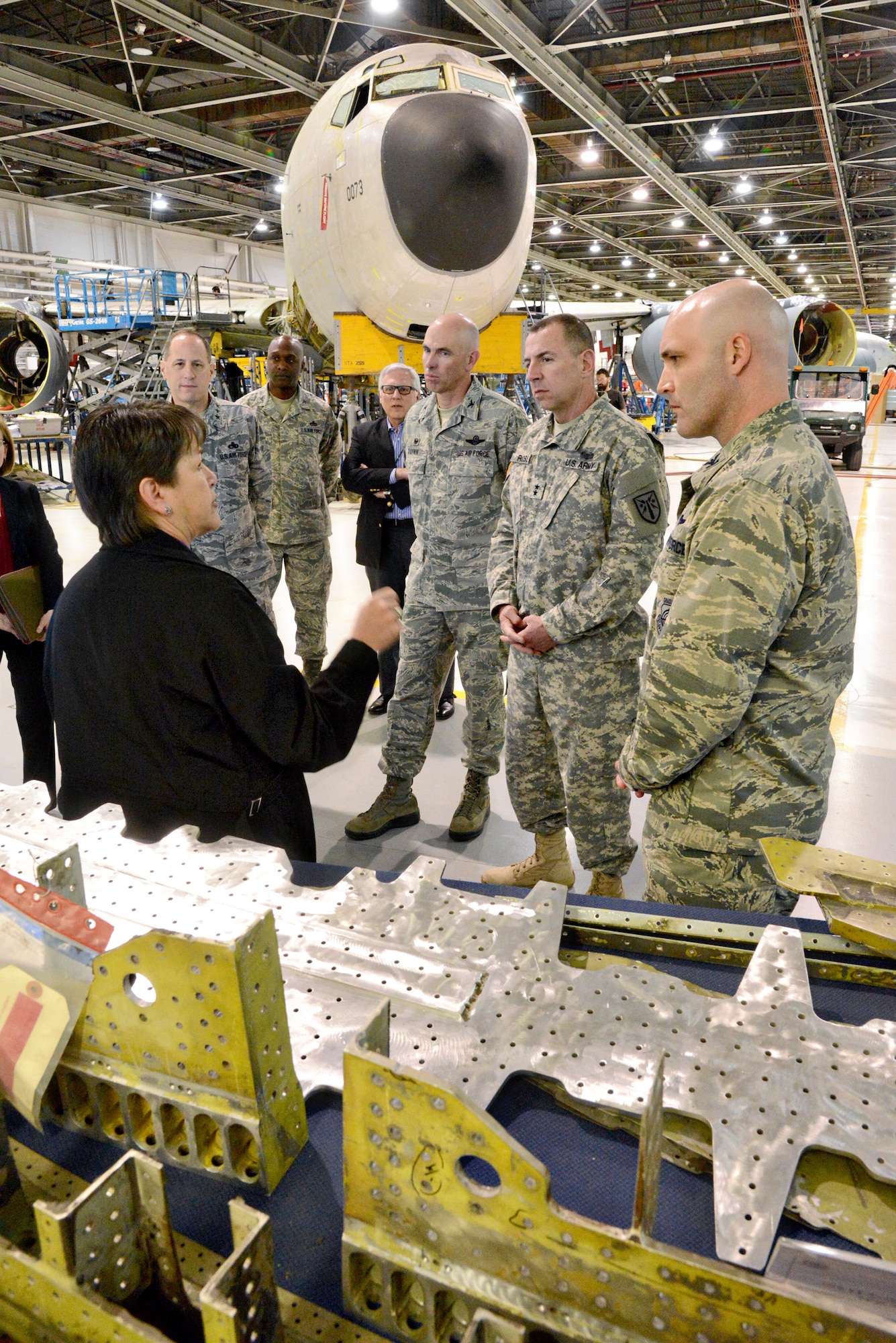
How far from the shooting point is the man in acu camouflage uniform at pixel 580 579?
2.42 metres

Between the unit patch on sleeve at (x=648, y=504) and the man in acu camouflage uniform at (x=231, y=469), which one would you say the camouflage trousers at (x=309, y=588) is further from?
the unit patch on sleeve at (x=648, y=504)

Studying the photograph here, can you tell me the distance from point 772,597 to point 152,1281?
1276 mm

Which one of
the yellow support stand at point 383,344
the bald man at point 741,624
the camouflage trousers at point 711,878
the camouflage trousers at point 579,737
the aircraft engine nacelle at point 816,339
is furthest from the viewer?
the aircraft engine nacelle at point 816,339

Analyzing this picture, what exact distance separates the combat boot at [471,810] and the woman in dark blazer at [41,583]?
1.51 meters

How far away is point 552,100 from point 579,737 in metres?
13.9

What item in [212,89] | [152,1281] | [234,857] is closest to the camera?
[152,1281]

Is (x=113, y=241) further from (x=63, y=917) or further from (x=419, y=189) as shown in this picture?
(x=63, y=917)

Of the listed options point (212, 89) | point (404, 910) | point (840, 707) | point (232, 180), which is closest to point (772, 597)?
point (404, 910)

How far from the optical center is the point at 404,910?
4.12 ft

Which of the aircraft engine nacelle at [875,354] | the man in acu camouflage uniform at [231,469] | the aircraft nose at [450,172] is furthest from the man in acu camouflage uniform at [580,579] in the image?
the aircraft engine nacelle at [875,354]

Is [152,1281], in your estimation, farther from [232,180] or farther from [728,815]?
[232,180]

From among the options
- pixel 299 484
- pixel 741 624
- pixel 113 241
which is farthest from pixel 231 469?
pixel 113 241

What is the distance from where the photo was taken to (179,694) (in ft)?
4.90

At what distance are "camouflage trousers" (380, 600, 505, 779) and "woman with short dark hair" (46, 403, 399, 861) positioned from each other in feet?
5.34
